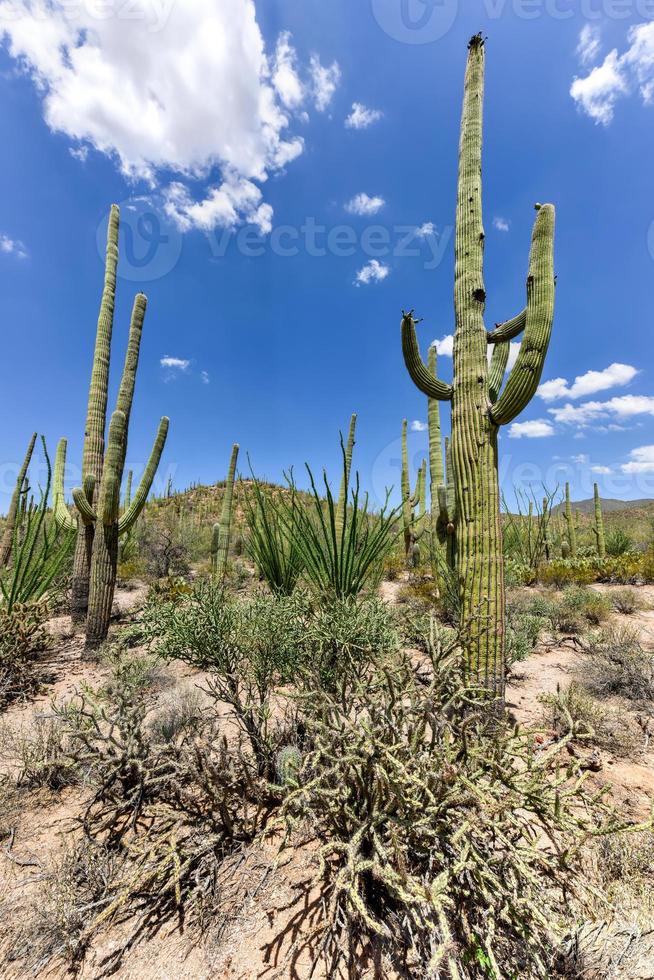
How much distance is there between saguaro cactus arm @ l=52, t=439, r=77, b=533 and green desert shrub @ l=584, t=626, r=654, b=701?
6831 millimetres

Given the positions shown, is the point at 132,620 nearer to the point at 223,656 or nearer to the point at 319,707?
the point at 223,656

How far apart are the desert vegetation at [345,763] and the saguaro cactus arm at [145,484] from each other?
55mm

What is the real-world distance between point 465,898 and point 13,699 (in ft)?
13.5

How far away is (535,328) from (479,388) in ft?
1.75

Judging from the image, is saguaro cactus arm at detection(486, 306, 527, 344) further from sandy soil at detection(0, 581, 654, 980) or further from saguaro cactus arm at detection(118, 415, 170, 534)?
saguaro cactus arm at detection(118, 415, 170, 534)

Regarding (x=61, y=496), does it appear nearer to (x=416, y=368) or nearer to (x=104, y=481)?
(x=104, y=481)

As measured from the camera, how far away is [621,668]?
3.93 metres

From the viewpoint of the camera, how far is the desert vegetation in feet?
4.96

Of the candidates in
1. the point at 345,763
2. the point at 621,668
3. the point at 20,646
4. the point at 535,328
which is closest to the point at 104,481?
the point at 20,646

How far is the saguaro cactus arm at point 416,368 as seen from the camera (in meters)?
3.22

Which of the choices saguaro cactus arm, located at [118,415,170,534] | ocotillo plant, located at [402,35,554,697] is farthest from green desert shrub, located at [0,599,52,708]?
ocotillo plant, located at [402,35,554,697]

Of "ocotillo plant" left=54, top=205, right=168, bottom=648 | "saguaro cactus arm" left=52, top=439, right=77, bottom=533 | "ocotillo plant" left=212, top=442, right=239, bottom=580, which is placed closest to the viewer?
"ocotillo plant" left=54, top=205, right=168, bottom=648

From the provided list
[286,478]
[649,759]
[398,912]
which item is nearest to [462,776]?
[398,912]

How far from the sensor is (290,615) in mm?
2924
